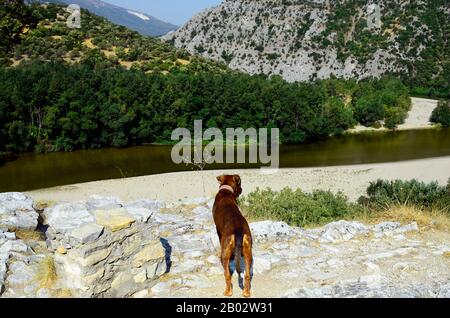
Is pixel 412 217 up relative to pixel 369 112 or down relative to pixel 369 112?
up

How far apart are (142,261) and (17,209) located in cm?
517

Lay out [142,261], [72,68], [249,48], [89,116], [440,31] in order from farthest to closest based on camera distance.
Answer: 1. [249,48]
2. [440,31]
3. [72,68]
4. [89,116]
5. [142,261]

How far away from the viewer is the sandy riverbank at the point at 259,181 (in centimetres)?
3294

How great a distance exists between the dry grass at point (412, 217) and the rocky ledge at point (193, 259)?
467 millimetres

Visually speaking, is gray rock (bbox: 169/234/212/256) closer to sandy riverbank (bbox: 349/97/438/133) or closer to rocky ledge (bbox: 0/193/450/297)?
rocky ledge (bbox: 0/193/450/297)

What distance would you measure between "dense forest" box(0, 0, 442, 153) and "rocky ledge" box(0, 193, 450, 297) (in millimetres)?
41023

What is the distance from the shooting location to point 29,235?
997cm

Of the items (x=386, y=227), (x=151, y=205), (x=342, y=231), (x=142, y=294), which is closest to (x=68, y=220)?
(x=142, y=294)

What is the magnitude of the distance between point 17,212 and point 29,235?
1.07 metres

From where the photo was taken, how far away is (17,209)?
10.9 meters

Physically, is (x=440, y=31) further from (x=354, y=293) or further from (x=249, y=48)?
(x=354, y=293)

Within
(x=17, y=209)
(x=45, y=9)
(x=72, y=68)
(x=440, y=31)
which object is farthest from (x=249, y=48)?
(x=17, y=209)

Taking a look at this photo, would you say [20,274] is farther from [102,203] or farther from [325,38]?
[325,38]
